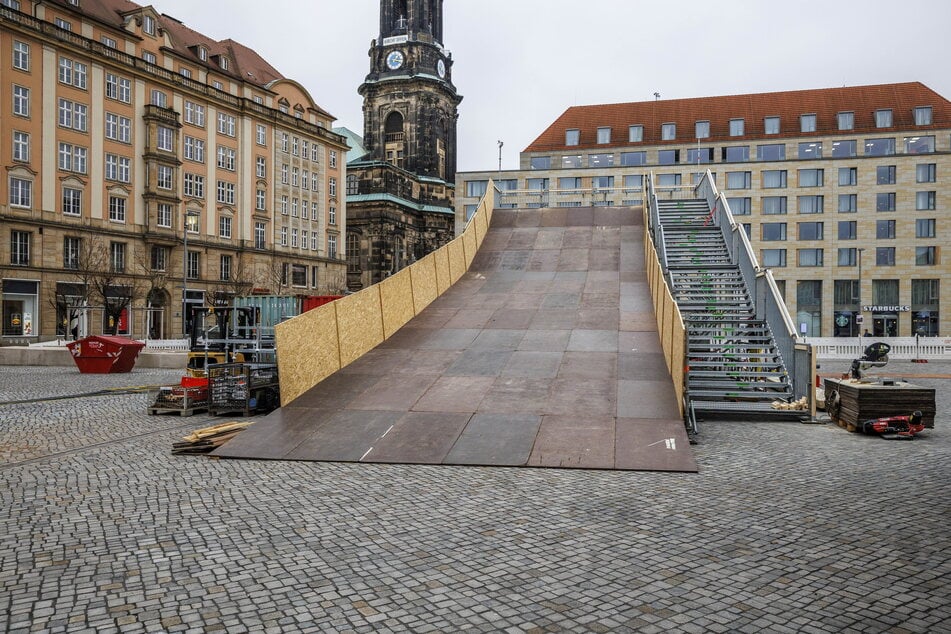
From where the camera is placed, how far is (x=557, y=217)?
31.5m

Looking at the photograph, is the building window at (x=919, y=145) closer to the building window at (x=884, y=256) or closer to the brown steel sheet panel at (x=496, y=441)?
the building window at (x=884, y=256)

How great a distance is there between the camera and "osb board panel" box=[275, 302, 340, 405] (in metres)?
13.7

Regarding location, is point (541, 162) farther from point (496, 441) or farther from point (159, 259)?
point (496, 441)

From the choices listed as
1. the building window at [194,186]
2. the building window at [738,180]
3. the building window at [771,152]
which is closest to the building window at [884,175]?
the building window at [771,152]

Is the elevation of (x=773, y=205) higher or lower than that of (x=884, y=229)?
higher

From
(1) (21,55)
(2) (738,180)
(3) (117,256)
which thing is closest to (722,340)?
(3) (117,256)

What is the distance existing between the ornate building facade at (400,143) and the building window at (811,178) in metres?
42.3

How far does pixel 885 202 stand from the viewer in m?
71.8

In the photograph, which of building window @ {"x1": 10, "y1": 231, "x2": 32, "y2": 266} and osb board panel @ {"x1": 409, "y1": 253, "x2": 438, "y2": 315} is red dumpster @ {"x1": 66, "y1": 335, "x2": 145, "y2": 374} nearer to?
osb board panel @ {"x1": 409, "y1": 253, "x2": 438, "y2": 315}

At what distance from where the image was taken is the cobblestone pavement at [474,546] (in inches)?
213

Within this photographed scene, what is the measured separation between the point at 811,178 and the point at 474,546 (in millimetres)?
75826

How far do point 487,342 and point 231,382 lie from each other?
19.5 ft

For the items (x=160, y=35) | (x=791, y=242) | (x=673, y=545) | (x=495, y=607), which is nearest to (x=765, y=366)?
(x=673, y=545)

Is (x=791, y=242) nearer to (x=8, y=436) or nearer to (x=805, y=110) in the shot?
(x=805, y=110)
